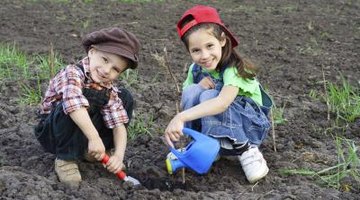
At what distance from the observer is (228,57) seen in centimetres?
291

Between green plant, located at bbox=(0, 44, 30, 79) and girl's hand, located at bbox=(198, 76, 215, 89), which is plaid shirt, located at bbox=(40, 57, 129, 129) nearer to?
girl's hand, located at bbox=(198, 76, 215, 89)

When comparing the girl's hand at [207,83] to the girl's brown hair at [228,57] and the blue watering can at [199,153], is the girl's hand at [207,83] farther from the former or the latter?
the blue watering can at [199,153]

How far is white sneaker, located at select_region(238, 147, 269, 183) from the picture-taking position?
274 cm

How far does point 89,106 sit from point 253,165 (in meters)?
0.83

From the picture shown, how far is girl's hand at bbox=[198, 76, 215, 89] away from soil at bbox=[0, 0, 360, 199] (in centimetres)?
41

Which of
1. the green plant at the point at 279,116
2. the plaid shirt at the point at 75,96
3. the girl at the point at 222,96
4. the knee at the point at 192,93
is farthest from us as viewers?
the green plant at the point at 279,116

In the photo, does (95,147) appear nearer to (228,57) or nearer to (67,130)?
(67,130)

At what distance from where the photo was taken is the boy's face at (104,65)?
262 centimetres

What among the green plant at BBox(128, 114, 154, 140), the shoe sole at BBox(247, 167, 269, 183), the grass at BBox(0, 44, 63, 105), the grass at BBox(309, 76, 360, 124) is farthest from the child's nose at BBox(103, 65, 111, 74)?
the grass at BBox(309, 76, 360, 124)

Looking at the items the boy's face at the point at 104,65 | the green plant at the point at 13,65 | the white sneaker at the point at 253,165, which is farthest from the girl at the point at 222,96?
the green plant at the point at 13,65

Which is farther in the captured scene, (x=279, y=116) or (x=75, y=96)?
(x=279, y=116)

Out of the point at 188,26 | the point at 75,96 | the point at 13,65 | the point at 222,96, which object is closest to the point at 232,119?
the point at 222,96

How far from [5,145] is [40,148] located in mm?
193

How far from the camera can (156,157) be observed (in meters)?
3.06
